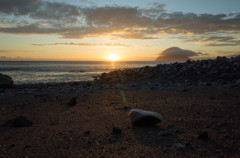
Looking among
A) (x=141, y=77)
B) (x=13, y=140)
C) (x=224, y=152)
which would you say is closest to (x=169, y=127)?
(x=224, y=152)

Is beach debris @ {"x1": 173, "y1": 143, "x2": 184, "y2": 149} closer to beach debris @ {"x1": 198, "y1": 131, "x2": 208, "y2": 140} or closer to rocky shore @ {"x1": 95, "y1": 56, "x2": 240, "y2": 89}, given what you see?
beach debris @ {"x1": 198, "y1": 131, "x2": 208, "y2": 140}

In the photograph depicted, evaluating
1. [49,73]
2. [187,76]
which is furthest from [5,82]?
[49,73]

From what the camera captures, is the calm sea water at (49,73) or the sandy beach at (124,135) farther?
the calm sea water at (49,73)

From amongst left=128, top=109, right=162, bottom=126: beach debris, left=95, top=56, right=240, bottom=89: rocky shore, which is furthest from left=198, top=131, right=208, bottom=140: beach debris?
left=95, top=56, right=240, bottom=89: rocky shore

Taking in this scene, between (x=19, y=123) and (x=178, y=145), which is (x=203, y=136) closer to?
(x=178, y=145)

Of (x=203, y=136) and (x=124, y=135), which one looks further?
(x=124, y=135)

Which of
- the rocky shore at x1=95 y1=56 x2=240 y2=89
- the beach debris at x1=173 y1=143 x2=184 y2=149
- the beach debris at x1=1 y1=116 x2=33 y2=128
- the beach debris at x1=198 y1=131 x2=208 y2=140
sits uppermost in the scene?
the rocky shore at x1=95 y1=56 x2=240 y2=89

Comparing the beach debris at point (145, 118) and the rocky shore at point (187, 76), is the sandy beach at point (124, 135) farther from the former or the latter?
the rocky shore at point (187, 76)

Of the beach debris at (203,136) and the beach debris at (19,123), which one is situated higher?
the beach debris at (203,136)

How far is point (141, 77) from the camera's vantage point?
12.8 meters

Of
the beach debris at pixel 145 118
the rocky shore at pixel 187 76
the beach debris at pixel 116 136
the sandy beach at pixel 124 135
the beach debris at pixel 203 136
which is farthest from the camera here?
the rocky shore at pixel 187 76

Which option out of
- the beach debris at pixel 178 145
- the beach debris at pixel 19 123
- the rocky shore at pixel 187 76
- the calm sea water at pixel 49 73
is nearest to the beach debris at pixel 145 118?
the beach debris at pixel 178 145

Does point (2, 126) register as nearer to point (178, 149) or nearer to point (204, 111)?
point (178, 149)

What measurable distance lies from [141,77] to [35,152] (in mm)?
10541
